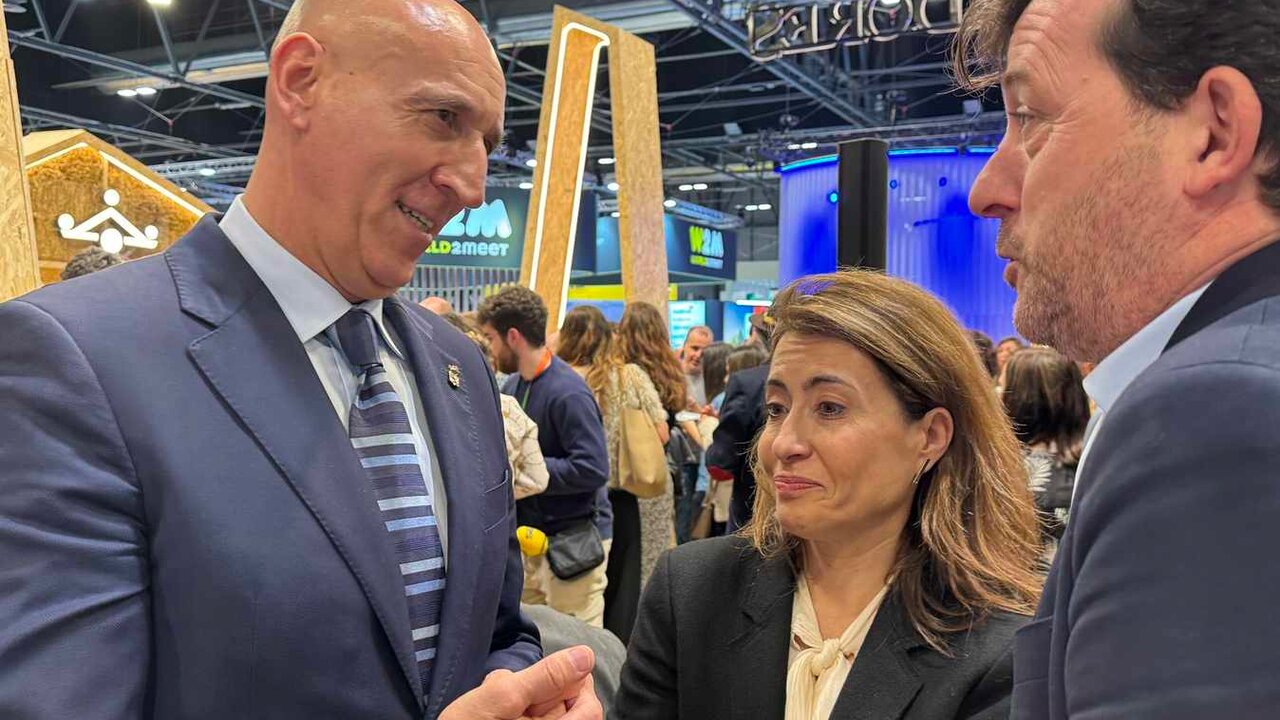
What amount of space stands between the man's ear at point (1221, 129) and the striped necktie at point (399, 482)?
A: 0.93 metres

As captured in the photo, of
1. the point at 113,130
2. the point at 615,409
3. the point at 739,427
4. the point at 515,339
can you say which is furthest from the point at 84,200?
the point at 113,130

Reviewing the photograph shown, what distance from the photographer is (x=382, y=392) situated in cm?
133

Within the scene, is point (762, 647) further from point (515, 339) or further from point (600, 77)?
point (600, 77)

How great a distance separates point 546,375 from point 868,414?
2.61 m

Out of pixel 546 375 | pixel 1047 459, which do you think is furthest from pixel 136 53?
pixel 1047 459

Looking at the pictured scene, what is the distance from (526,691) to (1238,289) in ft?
2.54

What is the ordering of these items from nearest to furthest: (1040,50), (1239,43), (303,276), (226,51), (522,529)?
(1239,43) < (1040,50) < (303,276) < (522,529) < (226,51)

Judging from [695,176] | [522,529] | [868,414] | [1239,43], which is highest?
[695,176]

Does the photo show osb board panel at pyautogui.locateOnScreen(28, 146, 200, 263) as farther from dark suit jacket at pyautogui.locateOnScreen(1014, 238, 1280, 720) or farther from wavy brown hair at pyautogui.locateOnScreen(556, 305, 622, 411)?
dark suit jacket at pyautogui.locateOnScreen(1014, 238, 1280, 720)

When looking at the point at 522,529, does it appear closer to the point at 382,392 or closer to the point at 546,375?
the point at 546,375

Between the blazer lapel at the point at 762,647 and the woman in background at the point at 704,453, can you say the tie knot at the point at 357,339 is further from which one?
the woman in background at the point at 704,453

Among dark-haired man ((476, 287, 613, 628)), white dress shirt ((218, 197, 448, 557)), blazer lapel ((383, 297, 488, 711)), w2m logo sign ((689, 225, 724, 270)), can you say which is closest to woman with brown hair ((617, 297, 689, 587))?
dark-haired man ((476, 287, 613, 628))

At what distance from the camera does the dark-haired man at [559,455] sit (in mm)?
3971

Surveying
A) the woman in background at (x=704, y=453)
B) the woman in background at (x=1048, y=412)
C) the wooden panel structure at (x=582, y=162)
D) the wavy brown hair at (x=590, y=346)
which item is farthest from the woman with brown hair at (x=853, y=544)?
the wooden panel structure at (x=582, y=162)
